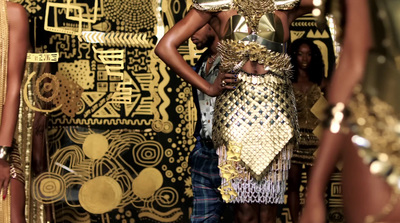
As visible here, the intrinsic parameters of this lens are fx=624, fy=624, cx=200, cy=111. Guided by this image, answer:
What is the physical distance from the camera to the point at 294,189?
15.0ft

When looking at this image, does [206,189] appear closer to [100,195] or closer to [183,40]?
[183,40]

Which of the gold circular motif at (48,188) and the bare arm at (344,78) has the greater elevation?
the bare arm at (344,78)

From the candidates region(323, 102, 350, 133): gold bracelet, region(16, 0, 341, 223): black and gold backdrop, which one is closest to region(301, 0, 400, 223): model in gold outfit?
region(323, 102, 350, 133): gold bracelet

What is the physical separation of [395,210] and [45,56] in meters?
3.70

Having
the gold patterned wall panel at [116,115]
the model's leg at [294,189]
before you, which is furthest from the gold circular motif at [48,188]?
the model's leg at [294,189]

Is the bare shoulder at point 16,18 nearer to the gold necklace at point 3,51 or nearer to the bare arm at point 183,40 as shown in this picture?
the gold necklace at point 3,51

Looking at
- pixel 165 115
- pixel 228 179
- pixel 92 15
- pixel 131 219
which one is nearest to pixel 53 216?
pixel 131 219

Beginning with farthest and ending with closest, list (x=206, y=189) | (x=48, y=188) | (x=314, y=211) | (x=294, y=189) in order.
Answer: (x=48, y=188) < (x=294, y=189) < (x=206, y=189) < (x=314, y=211)

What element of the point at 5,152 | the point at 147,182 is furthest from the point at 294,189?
the point at 5,152

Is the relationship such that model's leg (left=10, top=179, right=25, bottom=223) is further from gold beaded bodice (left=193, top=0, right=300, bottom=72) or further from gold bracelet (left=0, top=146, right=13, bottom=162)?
gold beaded bodice (left=193, top=0, right=300, bottom=72)

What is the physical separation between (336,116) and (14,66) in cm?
193

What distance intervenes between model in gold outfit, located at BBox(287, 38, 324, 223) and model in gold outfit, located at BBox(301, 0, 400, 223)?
293cm

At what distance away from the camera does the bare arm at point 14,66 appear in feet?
9.55

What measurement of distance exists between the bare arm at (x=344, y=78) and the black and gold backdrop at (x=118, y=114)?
3.28 meters
